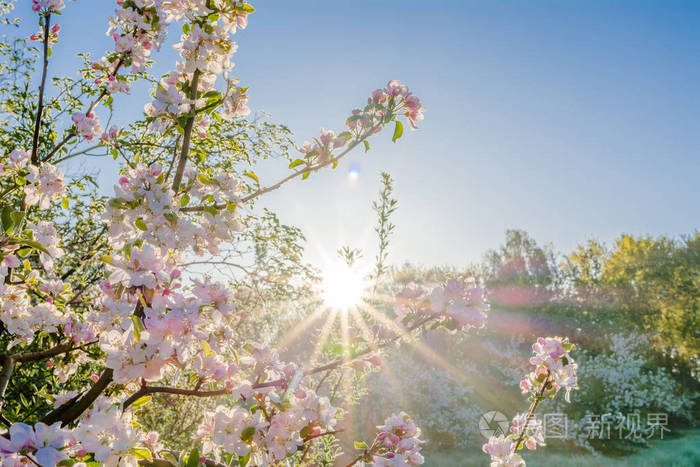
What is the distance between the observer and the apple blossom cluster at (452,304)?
1.60m

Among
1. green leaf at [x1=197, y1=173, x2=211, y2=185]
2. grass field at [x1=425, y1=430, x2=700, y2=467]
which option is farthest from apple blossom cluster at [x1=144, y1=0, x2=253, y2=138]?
grass field at [x1=425, y1=430, x2=700, y2=467]

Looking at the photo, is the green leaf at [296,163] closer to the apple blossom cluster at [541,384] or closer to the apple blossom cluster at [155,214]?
the apple blossom cluster at [155,214]

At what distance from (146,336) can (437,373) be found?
11.6 m

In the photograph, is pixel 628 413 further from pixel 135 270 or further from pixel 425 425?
pixel 135 270

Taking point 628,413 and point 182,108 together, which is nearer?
point 182,108

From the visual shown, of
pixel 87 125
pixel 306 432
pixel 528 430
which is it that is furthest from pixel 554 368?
pixel 87 125

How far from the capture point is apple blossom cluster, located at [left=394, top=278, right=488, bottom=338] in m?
1.60

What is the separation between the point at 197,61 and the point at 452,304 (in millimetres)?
1472

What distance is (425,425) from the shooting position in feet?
32.9

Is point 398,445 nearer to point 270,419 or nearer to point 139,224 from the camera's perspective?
point 270,419

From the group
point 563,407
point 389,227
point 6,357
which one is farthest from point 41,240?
point 563,407

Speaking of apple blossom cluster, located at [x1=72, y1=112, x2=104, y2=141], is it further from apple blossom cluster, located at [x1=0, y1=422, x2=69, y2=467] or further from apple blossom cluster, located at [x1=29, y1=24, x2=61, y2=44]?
apple blossom cluster, located at [x1=0, y1=422, x2=69, y2=467]

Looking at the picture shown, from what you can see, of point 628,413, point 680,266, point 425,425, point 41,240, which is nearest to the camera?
point 41,240

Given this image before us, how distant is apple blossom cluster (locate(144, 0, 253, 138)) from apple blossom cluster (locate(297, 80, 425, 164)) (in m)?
0.47
